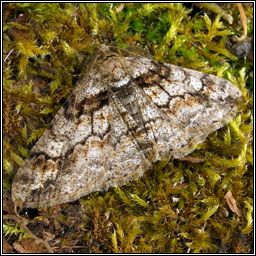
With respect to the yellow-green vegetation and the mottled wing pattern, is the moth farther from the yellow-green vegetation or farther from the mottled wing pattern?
the yellow-green vegetation

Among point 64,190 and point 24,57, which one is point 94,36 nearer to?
point 24,57

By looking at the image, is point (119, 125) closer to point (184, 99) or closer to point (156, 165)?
point (156, 165)

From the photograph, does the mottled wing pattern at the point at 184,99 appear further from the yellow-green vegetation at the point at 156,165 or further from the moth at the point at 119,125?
the yellow-green vegetation at the point at 156,165

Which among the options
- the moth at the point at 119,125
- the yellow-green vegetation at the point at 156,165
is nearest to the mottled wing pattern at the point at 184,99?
the moth at the point at 119,125

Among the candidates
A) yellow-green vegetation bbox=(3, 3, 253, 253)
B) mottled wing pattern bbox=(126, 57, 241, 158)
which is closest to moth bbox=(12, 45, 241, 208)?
mottled wing pattern bbox=(126, 57, 241, 158)

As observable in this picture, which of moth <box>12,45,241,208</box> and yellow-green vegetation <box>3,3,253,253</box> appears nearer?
moth <box>12,45,241,208</box>

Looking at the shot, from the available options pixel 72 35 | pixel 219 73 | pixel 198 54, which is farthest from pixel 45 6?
pixel 219 73
